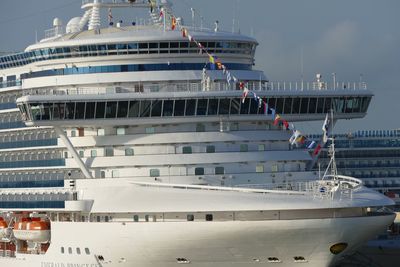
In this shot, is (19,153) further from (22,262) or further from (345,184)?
(345,184)

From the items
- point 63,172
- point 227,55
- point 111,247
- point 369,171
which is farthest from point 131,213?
point 369,171

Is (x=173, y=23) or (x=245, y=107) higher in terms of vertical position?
(x=173, y=23)

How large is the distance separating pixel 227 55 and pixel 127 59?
166 inches

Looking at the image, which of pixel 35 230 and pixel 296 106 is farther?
pixel 35 230

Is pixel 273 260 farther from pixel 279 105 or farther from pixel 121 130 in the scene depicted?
pixel 121 130

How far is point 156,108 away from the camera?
2044 inches

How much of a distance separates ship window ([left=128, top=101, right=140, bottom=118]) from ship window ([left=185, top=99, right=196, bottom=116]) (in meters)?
1.86

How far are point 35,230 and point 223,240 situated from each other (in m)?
9.06

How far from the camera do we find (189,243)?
162 ft

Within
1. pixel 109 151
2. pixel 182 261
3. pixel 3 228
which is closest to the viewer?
pixel 182 261

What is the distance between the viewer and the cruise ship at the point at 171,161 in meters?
49.1

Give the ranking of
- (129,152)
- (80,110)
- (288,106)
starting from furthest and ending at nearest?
(288,106) < (129,152) < (80,110)

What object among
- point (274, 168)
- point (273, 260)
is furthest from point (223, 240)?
point (274, 168)

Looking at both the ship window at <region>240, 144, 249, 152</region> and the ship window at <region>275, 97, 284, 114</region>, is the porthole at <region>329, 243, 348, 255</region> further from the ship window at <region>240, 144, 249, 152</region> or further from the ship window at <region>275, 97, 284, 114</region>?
the ship window at <region>275, 97, 284, 114</region>
